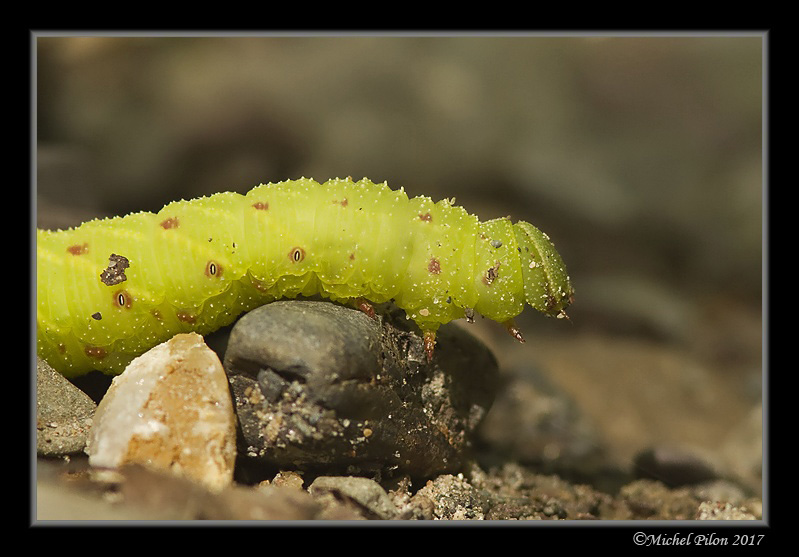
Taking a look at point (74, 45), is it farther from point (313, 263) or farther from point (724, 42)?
point (724, 42)

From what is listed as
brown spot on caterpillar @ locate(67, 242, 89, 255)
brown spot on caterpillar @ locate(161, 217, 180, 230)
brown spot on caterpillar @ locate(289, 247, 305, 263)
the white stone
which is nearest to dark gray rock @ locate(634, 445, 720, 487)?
brown spot on caterpillar @ locate(289, 247, 305, 263)

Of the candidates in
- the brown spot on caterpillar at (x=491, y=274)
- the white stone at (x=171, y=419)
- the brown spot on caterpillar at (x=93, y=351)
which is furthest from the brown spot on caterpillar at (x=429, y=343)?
the brown spot on caterpillar at (x=93, y=351)

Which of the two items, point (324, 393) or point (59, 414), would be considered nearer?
point (324, 393)

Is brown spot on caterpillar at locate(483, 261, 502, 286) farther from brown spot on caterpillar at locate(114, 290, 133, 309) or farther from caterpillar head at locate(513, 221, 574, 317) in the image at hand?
brown spot on caterpillar at locate(114, 290, 133, 309)

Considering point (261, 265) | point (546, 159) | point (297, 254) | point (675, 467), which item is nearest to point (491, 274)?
point (297, 254)

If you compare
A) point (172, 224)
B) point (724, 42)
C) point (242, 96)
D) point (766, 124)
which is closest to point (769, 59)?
point (766, 124)

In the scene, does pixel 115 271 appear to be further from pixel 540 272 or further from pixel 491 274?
pixel 540 272
